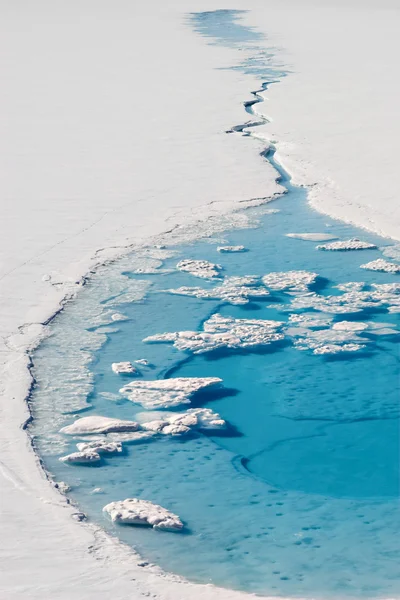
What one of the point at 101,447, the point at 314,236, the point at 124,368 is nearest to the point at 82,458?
the point at 101,447

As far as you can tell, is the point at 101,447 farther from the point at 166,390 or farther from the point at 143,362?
the point at 143,362

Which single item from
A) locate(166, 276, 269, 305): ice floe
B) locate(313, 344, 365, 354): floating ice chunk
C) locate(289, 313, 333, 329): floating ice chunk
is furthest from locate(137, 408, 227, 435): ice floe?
locate(166, 276, 269, 305): ice floe

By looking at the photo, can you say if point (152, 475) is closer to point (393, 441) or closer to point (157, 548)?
point (157, 548)

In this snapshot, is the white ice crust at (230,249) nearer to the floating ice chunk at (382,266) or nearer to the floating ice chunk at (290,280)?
the floating ice chunk at (290,280)

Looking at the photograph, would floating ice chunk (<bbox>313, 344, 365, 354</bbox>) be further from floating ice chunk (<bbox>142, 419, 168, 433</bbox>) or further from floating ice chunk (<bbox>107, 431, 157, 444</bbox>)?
floating ice chunk (<bbox>107, 431, 157, 444</bbox>)

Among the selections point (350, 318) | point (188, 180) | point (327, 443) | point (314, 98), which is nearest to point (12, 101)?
point (314, 98)
